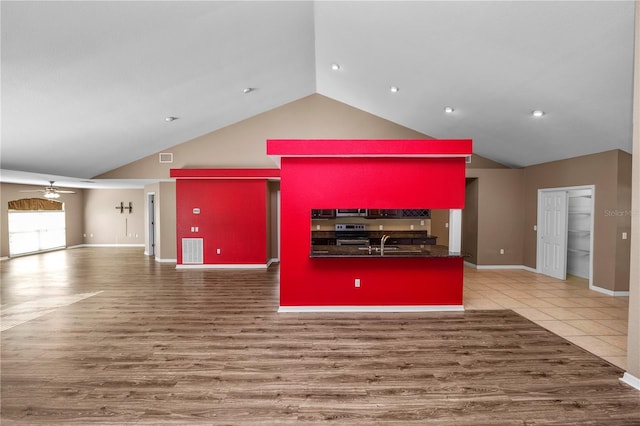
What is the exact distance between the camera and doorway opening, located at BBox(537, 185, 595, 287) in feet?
22.4

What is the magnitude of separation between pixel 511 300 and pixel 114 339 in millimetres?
5913

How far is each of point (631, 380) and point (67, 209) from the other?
1521 cm

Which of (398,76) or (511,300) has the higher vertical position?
(398,76)

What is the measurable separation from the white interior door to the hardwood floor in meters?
3.48

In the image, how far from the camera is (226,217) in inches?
317

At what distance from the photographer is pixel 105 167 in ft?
26.5

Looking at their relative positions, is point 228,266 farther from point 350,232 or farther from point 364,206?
point 364,206

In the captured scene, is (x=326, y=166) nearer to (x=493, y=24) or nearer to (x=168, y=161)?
(x=493, y=24)

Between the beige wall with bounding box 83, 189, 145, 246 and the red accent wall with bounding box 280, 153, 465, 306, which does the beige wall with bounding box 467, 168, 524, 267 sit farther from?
the beige wall with bounding box 83, 189, 145, 246

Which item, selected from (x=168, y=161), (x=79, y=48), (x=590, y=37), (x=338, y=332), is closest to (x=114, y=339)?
(x=338, y=332)

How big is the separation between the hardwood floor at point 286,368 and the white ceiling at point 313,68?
3.21 metres

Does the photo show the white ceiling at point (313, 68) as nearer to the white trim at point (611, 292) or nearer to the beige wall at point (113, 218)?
the white trim at point (611, 292)

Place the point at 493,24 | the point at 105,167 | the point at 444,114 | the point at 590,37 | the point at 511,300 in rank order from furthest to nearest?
the point at 105,167 → the point at 444,114 → the point at 511,300 → the point at 493,24 → the point at 590,37

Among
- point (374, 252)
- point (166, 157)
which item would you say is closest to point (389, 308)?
point (374, 252)
